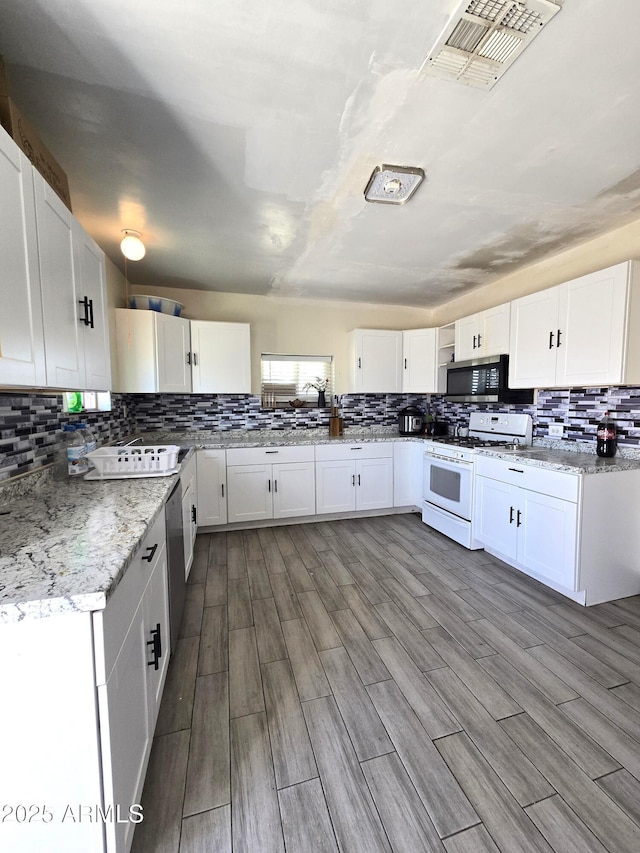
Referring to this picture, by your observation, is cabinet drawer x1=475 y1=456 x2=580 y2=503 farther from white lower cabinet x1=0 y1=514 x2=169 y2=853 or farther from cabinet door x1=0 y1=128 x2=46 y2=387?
cabinet door x1=0 y1=128 x2=46 y2=387

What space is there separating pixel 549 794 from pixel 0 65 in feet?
9.46

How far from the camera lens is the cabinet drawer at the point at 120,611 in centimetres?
77

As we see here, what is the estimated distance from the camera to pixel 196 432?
3.69 metres

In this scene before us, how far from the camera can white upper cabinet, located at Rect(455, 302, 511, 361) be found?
3.00 metres

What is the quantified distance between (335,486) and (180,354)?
6.49 ft

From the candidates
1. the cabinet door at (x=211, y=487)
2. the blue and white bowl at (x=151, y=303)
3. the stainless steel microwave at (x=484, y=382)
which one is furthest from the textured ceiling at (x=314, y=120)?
the cabinet door at (x=211, y=487)

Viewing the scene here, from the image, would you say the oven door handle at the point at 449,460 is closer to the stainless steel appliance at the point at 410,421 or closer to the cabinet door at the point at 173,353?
the stainless steel appliance at the point at 410,421

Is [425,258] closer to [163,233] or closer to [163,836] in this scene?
[163,233]

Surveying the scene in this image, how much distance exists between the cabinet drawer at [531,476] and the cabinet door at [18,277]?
2.70 m

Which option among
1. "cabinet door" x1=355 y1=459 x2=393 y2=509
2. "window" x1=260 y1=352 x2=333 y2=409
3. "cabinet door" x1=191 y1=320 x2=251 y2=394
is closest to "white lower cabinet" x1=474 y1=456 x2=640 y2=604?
"cabinet door" x1=355 y1=459 x2=393 y2=509

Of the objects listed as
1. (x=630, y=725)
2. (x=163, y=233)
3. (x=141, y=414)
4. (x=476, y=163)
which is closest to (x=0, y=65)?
(x=163, y=233)

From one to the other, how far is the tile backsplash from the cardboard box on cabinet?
2.94 feet

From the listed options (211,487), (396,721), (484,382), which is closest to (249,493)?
(211,487)

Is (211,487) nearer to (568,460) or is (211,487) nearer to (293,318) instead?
(293,318)
